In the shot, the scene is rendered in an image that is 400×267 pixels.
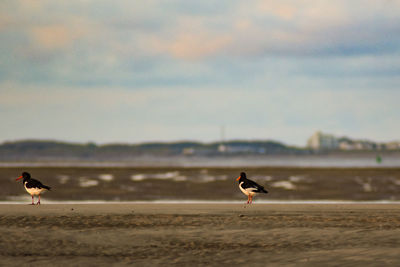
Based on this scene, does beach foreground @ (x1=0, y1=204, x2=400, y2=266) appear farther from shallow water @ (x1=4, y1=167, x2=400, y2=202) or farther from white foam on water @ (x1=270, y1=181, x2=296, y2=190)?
white foam on water @ (x1=270, y1=181, x2=296, y2=190)

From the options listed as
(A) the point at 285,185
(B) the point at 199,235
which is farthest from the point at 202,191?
(B) the point at 199,235

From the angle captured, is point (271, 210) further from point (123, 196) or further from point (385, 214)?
point (123, 196)

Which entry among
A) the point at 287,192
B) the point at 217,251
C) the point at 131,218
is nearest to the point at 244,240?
the point at 217,251

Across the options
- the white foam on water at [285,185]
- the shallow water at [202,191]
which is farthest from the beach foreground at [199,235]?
the white foam on water at [285,185]

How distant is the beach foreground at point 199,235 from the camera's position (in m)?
10.9

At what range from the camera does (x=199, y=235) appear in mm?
13273

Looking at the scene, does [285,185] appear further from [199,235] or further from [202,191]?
[199,235]

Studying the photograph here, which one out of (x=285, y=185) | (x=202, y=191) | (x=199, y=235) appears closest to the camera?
(x=199, y=235)

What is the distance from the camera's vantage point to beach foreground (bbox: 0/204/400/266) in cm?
1088

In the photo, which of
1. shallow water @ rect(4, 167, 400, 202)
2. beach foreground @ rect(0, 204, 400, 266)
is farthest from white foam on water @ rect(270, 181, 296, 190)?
beach foreground @ rect(0, 204, 400, 266)

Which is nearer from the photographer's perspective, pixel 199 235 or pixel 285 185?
pixel 199 235

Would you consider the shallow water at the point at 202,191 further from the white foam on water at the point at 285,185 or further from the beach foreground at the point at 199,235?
the beach foreground at the point at 199,235

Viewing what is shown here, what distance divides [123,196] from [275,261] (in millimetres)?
21297

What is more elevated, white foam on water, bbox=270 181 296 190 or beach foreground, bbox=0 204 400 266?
white foam on water, bbox=270 181 296 190
